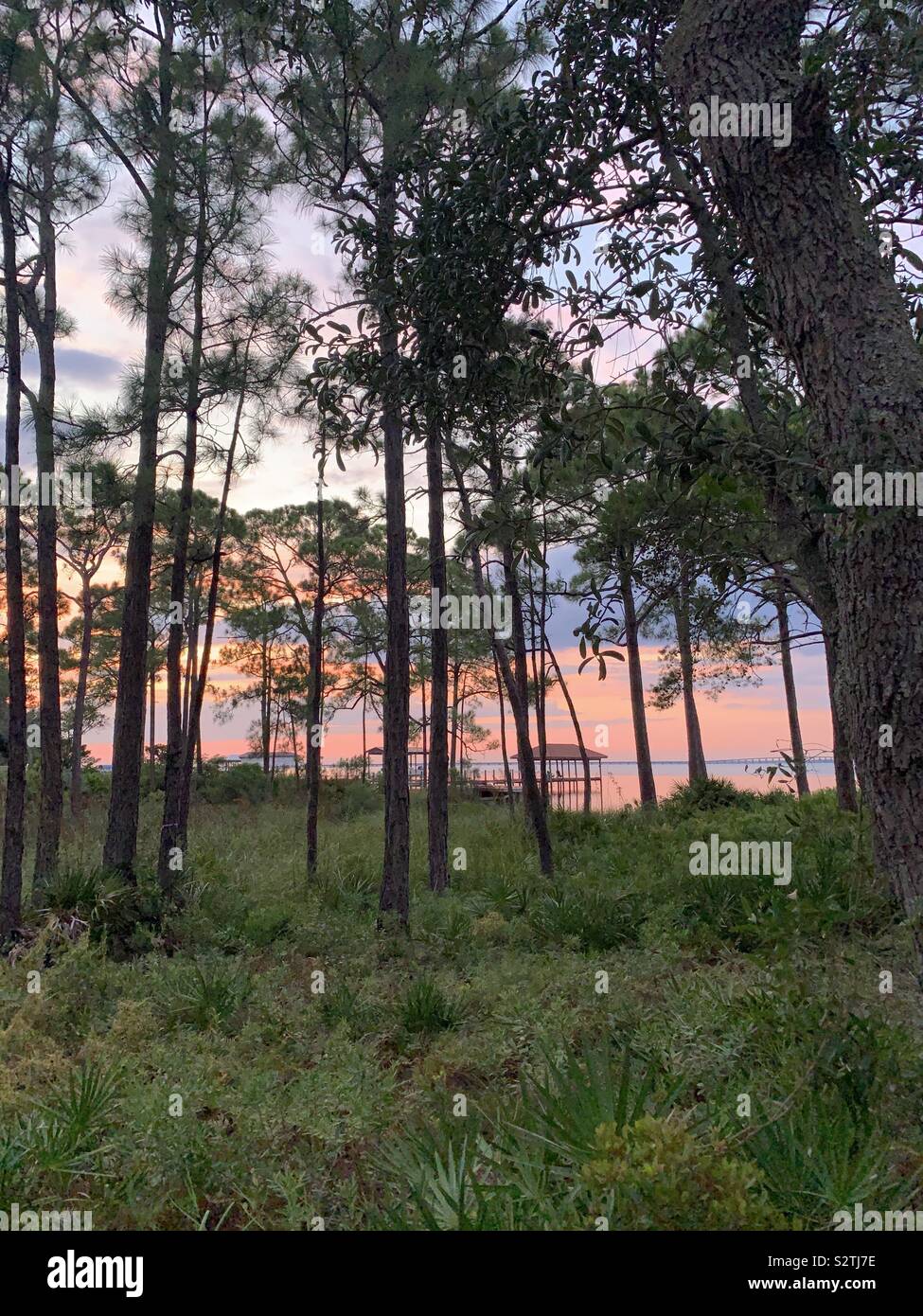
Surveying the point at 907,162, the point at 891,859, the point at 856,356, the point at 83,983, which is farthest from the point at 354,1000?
the point at 907,162

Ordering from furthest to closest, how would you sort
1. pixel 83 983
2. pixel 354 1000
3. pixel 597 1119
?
pixel 83 983
pixel 354 1000
pixel 597 1119

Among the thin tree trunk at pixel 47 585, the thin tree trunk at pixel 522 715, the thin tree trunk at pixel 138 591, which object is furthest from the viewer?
the thin tree trunk at pixel 522 715

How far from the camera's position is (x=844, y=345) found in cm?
316

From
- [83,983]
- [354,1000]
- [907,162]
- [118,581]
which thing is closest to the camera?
[907,162]

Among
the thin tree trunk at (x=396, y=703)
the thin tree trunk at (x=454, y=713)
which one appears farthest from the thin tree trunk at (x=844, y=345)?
the thin tree trunk at (x=454, y=713)

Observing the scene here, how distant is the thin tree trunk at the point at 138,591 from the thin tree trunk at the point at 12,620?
1.14 m

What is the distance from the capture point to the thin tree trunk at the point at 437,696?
10750 mm

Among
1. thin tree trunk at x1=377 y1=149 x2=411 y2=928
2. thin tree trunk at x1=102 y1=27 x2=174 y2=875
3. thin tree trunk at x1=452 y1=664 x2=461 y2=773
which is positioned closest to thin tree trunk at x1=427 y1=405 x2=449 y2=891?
thin tree trunk at x1=377 y1=149 x2=411 y2=928

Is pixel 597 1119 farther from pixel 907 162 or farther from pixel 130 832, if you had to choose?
pixel 130 832

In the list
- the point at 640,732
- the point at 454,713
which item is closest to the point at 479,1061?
the point at 640,732

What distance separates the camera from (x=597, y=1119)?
132 inches

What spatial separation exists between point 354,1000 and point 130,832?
4707 millimetres

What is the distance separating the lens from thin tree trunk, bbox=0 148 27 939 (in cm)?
840

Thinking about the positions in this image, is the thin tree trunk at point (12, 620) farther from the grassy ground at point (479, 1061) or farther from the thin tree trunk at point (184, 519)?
the thin tree trunk at point (184, 519)
